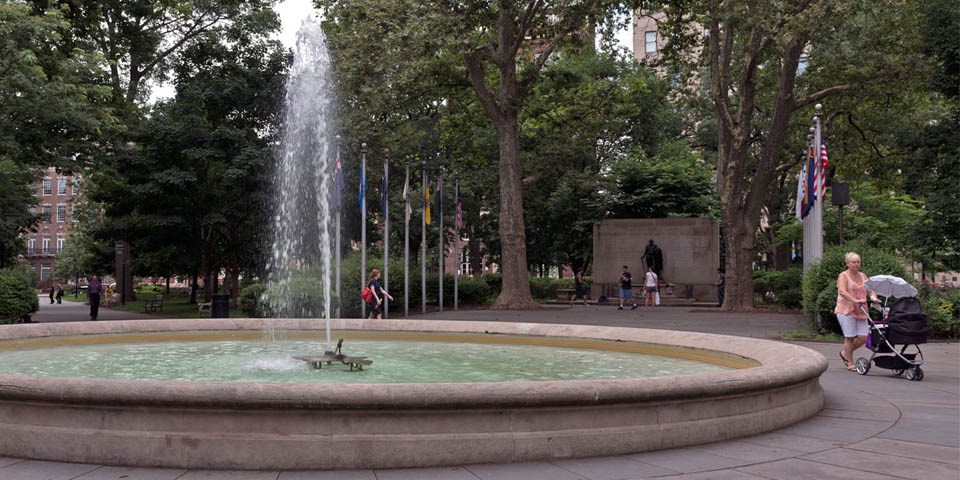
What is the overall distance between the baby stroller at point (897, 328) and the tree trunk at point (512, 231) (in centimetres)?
2121

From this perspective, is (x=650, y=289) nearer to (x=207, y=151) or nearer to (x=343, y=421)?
(x=207, y=151)

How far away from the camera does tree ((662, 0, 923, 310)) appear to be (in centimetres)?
2581

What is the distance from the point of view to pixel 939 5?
27.4 metres

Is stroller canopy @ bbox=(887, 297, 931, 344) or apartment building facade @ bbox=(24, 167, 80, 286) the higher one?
apartment building facade @ bbox=(24, 167, 80, 286)

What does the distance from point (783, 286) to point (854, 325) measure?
24.5m

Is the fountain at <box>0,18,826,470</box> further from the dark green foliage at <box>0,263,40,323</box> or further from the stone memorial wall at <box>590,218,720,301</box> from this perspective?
the stone memorial wall at <box>590,218,720,301</box>

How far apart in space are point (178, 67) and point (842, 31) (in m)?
29.8

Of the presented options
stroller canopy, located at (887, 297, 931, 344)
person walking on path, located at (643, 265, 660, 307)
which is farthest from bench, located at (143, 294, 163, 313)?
stroller canopy, located at (887, 297, 931, 344)

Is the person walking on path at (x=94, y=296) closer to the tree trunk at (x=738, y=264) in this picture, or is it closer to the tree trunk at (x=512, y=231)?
the tree trunk at (x=512, y=231)

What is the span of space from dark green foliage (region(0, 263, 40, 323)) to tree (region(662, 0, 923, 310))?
2458cm

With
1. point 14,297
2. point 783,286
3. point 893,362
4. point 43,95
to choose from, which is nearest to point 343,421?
point 893,362

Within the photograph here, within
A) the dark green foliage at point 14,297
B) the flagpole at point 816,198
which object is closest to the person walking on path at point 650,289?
the flagpole at point 816,198

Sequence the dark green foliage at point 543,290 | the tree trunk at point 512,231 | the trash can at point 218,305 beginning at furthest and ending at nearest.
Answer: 1. the dark green foliage at point 543,290
2. the tree trunk at point 512,231
3. the trash can at point 218,305

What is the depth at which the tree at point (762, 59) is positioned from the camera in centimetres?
2581
